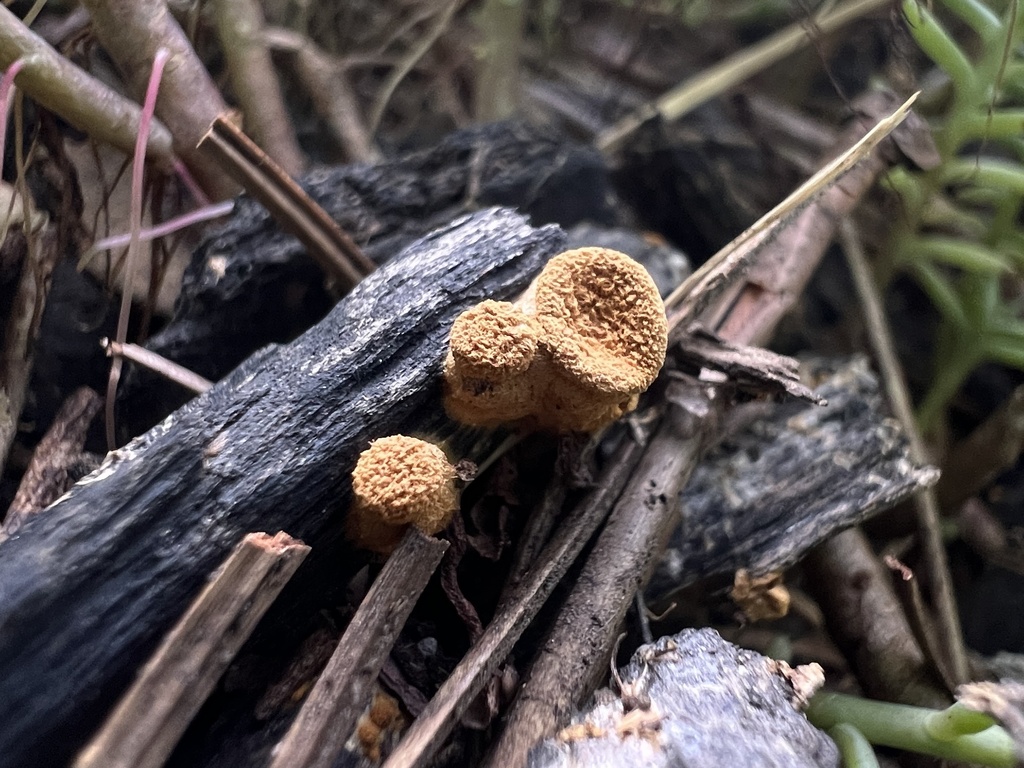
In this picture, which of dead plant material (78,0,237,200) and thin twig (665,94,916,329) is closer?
thin twig (665,94,916,329)

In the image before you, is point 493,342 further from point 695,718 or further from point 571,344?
point 695,718

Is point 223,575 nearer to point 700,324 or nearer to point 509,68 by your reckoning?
point 700,324

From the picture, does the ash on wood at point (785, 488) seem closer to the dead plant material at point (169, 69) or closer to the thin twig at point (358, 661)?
the thin twig at point (358, 661)

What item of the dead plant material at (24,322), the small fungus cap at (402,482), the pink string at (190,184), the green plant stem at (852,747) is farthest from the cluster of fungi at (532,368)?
the pink string at (190,184)

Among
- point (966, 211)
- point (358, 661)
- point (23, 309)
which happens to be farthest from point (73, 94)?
point (966, 211)

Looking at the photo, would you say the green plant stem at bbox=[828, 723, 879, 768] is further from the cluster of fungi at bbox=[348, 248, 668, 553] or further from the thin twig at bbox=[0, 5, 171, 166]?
the thin twig at bbox=[0, 5, 171, 166]

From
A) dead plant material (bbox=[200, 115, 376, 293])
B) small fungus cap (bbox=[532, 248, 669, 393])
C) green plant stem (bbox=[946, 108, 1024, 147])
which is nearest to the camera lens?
small fungus cap (bbox=[532, 248, 669, 393])

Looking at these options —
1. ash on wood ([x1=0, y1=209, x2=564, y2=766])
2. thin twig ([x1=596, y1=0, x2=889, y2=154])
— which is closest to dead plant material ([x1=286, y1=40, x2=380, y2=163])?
thin twig ([x1=596, y1=0, x2=889, y2=154])
